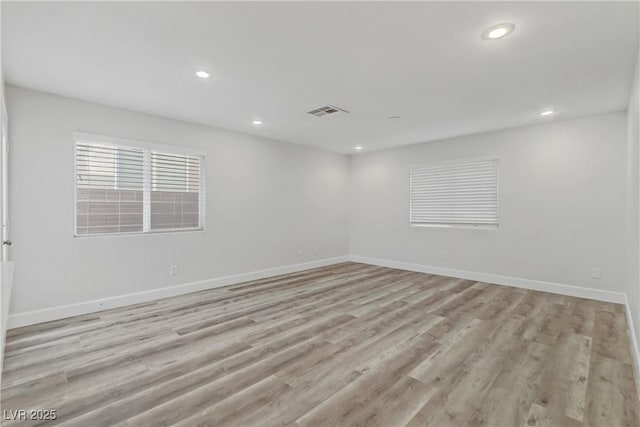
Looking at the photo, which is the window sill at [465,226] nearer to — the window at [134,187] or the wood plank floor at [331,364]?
the wood plank floor at [331,364]

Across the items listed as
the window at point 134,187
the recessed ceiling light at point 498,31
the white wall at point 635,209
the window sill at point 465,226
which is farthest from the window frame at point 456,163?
the window at point 134,187

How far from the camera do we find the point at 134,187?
3.99 m

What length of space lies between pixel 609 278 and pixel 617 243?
1.58ft

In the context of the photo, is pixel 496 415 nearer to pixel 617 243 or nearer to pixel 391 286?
pixel 391 286

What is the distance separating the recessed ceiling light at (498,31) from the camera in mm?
2131

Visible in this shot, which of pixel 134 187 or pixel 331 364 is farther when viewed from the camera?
pixel 134 187

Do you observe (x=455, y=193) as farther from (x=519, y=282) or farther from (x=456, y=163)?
(x=519, y=282)

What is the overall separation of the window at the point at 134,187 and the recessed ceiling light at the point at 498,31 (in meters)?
3.93

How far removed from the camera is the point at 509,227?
4.82 m

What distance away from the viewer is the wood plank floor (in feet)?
6.08

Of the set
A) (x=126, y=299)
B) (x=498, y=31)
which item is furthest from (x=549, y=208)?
(x=126, y=299)

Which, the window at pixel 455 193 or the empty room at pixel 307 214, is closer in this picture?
the empty room at pixel 307 214

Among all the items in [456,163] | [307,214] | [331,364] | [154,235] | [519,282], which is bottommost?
[331,364]

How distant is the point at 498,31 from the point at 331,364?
2819 millimetres
